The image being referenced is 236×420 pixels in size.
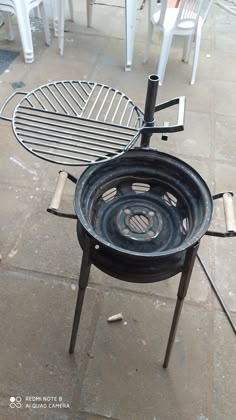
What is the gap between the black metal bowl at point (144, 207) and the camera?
129 centimetres

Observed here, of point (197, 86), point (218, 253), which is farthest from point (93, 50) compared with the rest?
point (218, 253)

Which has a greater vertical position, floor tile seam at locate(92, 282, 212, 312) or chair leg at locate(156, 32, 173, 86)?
chair leg at locate(156, 32, 173, 86)

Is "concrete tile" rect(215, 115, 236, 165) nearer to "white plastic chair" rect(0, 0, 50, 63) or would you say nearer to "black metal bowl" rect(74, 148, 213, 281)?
"black metal bowl" rect(74, 148, 213, 281)

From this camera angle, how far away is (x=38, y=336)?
1.67 metres

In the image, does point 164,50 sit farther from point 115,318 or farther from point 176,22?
point 115,318

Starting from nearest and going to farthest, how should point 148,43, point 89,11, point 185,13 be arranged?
point 185,13 < point 148,43 < point 89,11

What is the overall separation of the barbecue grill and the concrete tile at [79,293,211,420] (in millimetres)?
96

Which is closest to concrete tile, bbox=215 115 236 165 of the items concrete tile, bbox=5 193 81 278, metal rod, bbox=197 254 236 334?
metal rod, bbox=197 254 236 334

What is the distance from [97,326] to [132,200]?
59 centimetres

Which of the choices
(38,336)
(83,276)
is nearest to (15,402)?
(38,336)

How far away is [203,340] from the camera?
1704 mm

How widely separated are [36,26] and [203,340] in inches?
135

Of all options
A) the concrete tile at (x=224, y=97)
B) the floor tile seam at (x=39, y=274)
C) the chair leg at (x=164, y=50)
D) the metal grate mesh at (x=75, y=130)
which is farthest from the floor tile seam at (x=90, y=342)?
the chair leg at (x=164, y=50)

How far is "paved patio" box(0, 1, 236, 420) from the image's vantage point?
1.51 meters
